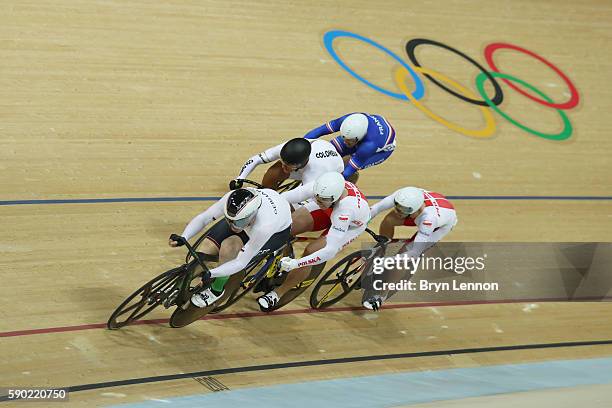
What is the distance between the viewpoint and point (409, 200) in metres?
5.07

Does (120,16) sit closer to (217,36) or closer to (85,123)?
(217,36)

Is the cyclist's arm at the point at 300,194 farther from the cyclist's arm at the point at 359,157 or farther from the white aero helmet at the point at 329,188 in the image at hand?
the cyclist's arm at the point at 359,157

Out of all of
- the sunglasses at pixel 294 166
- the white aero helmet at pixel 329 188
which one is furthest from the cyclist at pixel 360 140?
the white aero helmet at pixel 329 188

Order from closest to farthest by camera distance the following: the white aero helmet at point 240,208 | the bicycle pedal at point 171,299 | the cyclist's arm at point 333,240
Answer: the white aero helmet at point 240,208 < the bicycle pedal at point 171,299 < the cyclist's arm at point 333,240

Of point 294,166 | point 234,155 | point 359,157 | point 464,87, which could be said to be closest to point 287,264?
point 294,166

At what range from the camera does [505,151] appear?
755 centimetres

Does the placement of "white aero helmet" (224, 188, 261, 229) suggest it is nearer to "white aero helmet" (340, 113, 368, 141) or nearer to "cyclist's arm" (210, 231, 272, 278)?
"cyclist's arm" (210, 231, 272, 278)

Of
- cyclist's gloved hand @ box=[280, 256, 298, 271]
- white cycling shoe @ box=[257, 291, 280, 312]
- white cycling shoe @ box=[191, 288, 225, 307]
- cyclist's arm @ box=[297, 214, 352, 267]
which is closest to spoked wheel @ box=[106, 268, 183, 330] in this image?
white cycling shoe @ box=[191, 288, 225, 307]

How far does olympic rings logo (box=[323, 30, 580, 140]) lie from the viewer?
7.79 meters

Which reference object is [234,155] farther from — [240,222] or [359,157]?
[240,222]

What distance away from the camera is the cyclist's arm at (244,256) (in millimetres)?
4414

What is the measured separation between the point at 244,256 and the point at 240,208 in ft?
1.01

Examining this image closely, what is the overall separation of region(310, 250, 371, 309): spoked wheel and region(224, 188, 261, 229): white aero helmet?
111 centimetres

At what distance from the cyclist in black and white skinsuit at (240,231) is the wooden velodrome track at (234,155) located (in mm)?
591
